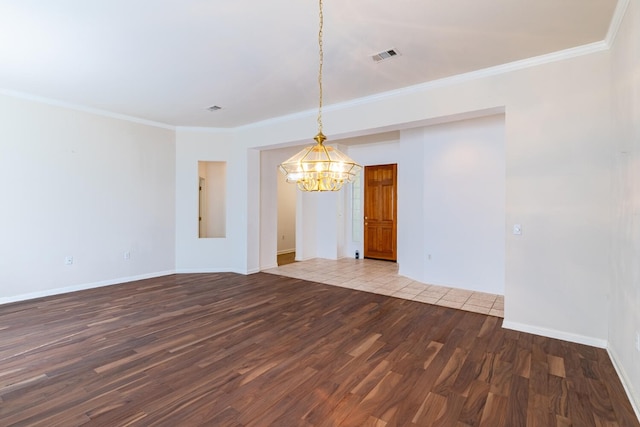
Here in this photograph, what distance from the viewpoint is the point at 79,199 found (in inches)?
189

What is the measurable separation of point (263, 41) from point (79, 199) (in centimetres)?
400

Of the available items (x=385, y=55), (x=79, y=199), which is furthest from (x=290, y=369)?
(x=79, y=199)

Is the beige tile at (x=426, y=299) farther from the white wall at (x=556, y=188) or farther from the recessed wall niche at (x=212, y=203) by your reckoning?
the recessed wall niche at (x=212, y=203)

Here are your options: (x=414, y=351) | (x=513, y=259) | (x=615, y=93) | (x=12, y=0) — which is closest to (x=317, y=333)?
(x=414, y=351)

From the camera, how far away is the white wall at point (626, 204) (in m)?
2.12

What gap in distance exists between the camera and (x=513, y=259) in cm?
333

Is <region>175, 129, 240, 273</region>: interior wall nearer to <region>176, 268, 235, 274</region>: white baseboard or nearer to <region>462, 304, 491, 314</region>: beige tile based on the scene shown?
<region>176, 268, 235, 274</region>: white baseboard

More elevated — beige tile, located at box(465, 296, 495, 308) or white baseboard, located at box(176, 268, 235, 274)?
white baseboard, located at box(176, 268, 235, 274)

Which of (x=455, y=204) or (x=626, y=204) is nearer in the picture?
(x=626, y=204)

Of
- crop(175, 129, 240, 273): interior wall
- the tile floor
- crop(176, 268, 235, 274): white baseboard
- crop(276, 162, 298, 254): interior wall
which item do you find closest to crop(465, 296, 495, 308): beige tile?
the tile floor

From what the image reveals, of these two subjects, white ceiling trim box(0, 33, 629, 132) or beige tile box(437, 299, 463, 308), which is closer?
white ceiling trim box(0, 33, 629, 132)

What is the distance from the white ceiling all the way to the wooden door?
11.5 ft

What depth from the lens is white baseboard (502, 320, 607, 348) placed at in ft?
9.58

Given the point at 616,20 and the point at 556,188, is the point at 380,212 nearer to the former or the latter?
the point at 556,188
